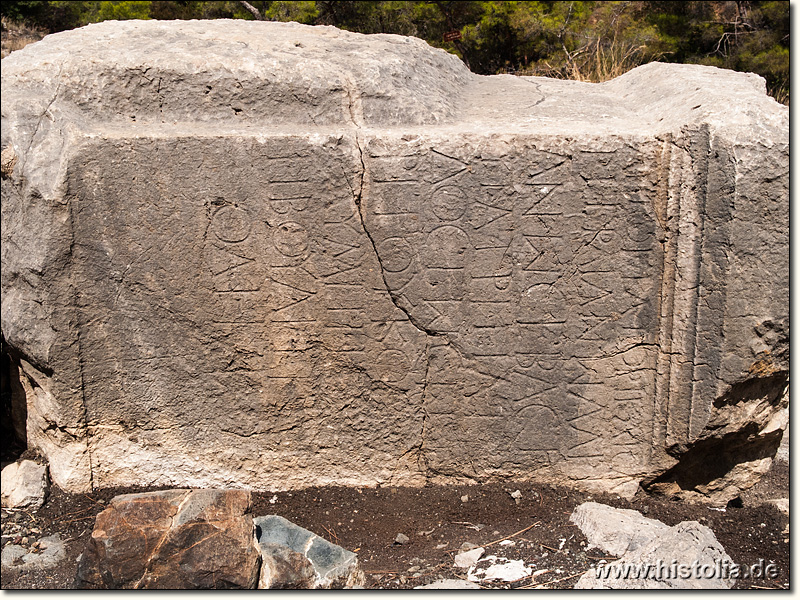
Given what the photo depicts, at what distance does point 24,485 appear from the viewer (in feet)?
8.58

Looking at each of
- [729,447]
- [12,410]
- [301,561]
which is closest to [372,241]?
[301,561]

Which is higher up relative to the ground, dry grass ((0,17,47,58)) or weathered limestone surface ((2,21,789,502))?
dry grass ((0,17,47,58))

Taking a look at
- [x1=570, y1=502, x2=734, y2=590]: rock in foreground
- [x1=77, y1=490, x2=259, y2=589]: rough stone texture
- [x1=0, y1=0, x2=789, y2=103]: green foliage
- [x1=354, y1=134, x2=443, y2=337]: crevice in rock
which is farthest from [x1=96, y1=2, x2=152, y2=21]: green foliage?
[x1=570, y1=502, x2=734, y2=590]: rock in foreground

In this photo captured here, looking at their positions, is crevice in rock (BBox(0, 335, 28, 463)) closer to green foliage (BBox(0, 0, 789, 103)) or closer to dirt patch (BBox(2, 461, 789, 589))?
dirt patch (BBox(2, 461, 789, 589))

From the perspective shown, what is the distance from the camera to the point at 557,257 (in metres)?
2.42

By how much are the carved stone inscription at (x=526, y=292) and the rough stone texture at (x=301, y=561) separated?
549 millimetres

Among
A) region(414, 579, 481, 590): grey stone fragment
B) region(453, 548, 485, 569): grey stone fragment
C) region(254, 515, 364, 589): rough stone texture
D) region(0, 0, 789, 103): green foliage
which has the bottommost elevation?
region(414, 579, 481, 590): grey stone fragment

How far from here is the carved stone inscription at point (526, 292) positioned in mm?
2338

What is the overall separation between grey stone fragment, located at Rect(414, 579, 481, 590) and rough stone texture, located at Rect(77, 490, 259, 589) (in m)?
0.53

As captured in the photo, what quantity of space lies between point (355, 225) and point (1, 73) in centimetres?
124

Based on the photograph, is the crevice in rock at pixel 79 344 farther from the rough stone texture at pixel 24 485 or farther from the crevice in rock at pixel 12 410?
the crevice in rock at pixel 12 410

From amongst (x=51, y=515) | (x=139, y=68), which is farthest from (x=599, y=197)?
(x=51, y=515)

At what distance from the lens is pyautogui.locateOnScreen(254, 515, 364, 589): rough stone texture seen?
7.00 ft

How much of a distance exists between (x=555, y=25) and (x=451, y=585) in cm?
679
